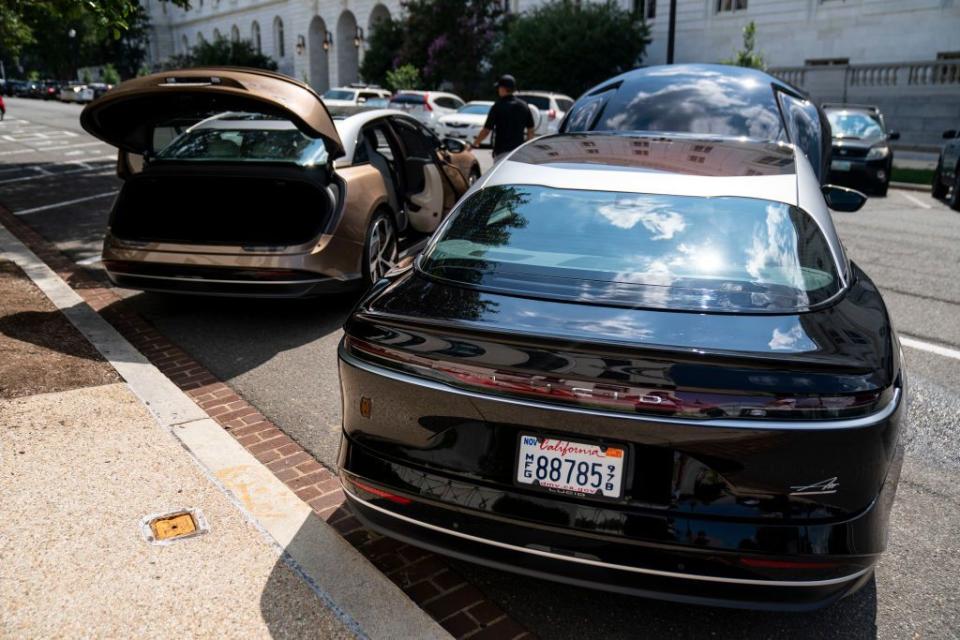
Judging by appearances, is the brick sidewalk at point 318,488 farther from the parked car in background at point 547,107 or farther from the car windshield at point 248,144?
the parked car in background at point 547,107

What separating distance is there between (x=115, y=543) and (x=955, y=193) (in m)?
14.2

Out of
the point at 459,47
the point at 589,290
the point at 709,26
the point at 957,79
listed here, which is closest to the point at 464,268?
the point at 589,290

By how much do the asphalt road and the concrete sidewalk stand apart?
2.34 ft

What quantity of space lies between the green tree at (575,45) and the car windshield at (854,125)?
18.5 metres

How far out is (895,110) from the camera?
27.2m

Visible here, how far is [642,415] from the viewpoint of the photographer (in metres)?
2.32

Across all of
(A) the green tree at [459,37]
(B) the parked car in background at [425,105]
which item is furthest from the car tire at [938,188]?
(A) the green tree at [459,37]

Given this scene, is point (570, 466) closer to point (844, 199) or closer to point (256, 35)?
point (844, 199)

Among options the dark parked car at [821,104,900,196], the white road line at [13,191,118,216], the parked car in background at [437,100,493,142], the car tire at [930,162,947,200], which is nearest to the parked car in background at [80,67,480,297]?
the white road line at [13,191,118,216]

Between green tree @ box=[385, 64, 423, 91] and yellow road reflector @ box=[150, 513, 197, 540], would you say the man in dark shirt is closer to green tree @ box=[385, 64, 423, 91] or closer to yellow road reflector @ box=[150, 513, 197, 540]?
yellow road reflector @ box=[150, 513, 197, 540]

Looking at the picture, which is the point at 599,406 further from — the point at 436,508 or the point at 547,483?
the point at 436,508

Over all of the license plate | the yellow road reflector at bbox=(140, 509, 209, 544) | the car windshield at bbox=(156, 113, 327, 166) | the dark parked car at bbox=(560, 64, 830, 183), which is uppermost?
the dark parked car at bbox=(560, 64, 830, 183)

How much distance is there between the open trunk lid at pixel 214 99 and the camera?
539 centimetres

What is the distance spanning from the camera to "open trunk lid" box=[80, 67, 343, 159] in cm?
539
